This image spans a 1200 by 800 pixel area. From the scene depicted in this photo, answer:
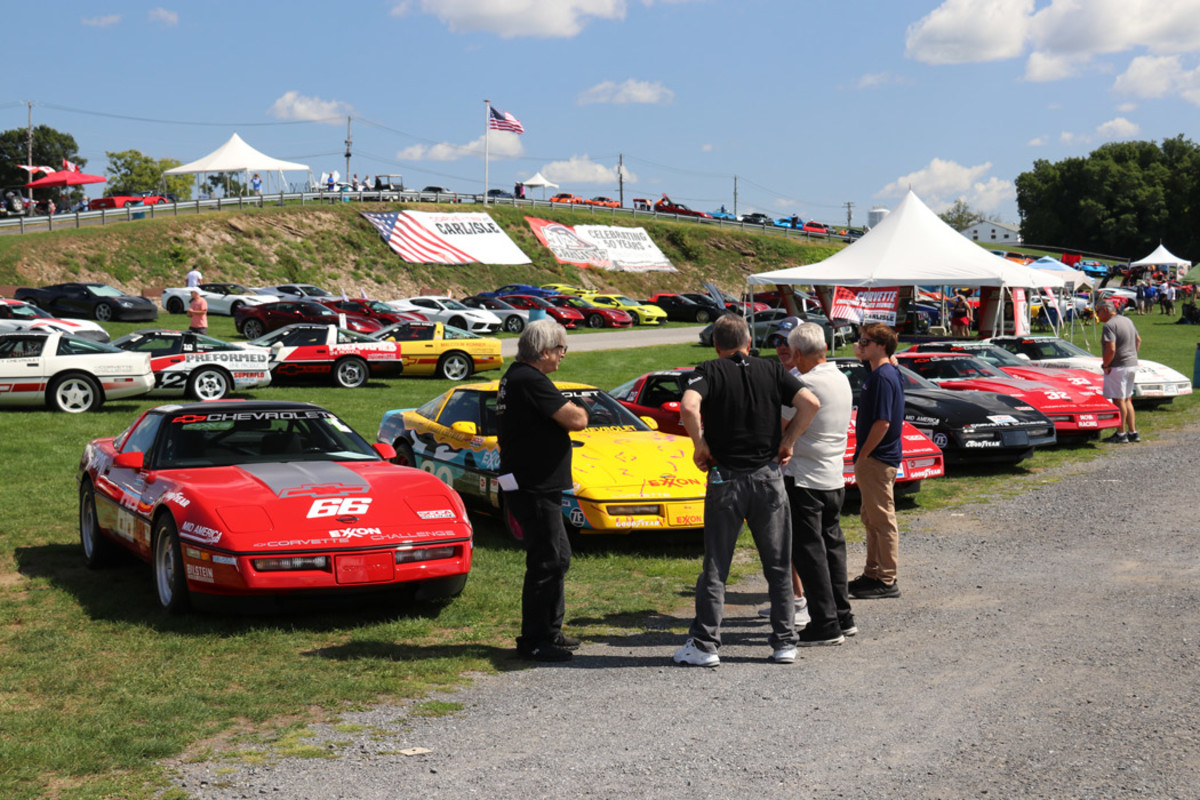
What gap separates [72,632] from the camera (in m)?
6.32

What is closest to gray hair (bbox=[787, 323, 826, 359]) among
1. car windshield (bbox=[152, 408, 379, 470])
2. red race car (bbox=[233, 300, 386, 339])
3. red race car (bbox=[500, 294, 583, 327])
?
car windshield (bbox=[152, 408, 379, 470])

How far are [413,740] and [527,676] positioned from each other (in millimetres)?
1046

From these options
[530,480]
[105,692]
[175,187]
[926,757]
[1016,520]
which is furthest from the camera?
[175,187]

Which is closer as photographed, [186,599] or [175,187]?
[186,599]

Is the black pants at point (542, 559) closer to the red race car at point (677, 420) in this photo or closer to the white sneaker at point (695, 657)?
the white sneaker at point (695, 657)

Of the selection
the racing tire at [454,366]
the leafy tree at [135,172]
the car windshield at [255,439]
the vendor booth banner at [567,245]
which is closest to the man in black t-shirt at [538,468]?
the car windshield at [255,439]

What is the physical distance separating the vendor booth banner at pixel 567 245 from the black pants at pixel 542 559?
180ft

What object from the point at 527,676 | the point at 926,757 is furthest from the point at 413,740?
the point at 926,757

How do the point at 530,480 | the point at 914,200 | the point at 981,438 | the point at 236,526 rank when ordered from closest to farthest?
1. the point at 530,480
2. the point at 236,526
3. the point at 981,438
4. the point at 914,200

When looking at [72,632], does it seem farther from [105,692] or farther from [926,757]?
[926,757]

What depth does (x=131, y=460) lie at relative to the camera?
23.4 ft

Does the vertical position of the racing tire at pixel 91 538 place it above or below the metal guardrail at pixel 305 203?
below

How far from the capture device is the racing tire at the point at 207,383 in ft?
58.5

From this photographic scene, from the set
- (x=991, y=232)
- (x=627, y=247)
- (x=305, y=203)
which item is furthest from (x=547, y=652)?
(x=991, y=232)
